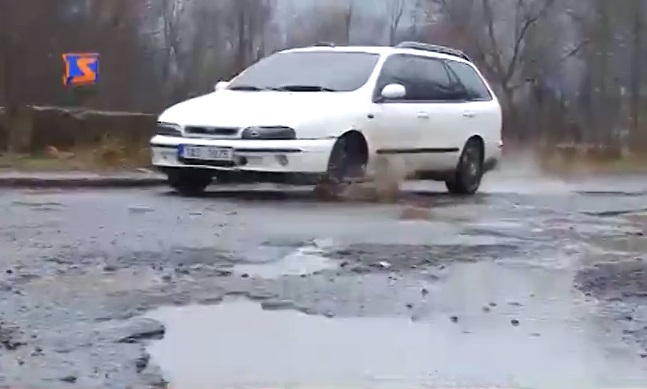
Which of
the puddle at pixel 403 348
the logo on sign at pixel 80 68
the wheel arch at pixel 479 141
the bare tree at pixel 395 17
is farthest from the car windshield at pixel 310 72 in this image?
the bare tree at pixel 395 17

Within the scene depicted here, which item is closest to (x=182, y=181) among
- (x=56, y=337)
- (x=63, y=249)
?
(x=63, y=249)

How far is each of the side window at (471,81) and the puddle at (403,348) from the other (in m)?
7.81

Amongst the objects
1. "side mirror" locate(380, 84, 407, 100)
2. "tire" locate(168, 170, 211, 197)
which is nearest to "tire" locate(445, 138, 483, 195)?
"side mirror" locate(380, 84, 407, 100)

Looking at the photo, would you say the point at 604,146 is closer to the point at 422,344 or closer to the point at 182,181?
the point at 182,181

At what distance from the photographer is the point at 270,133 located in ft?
34.7

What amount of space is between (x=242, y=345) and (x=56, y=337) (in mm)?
696

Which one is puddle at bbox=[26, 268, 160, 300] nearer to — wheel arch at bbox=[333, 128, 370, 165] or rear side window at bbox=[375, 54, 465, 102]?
wheel arch at bbox=[333, 128, 370, 165]

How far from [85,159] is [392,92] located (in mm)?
6557

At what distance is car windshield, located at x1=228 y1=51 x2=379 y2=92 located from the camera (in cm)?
1162

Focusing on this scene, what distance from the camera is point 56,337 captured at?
15.4 feet

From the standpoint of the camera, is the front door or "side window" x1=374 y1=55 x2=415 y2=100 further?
"side window" x1=374 y1=55 x2=415 y2=100

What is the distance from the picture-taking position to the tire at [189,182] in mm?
11297

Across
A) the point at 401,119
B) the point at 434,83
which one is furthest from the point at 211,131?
the point at 434,83

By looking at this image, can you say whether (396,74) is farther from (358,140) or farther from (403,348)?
(403,348)
